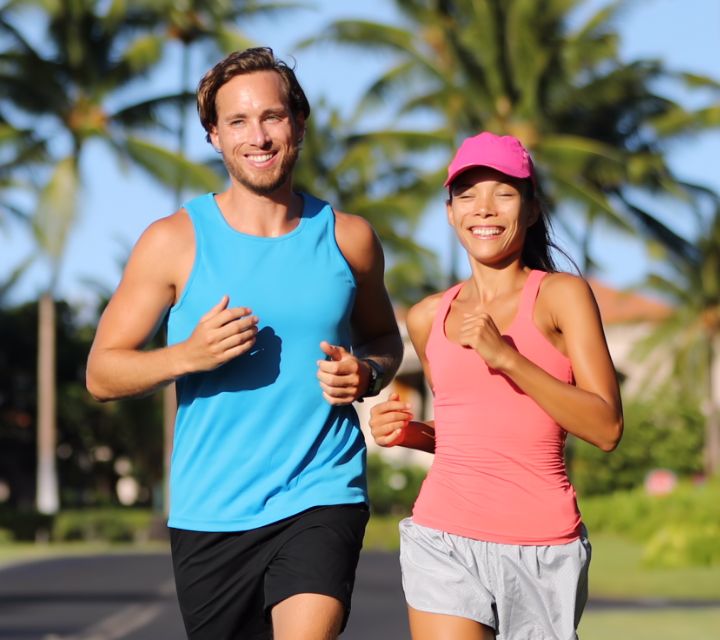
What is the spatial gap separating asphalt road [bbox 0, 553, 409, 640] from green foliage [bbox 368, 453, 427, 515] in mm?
18907

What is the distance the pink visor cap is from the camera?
4746mm

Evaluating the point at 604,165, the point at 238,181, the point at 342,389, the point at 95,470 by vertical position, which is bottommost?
the point at 95,470

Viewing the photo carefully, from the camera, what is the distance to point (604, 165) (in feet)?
110

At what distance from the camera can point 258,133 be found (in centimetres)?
473

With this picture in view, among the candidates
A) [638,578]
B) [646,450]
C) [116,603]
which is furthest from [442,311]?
[646,450]

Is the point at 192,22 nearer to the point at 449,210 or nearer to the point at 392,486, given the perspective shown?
the point at 392,486

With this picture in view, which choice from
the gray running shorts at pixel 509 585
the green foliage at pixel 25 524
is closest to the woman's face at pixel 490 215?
the gray running shorts at pixel 509 585

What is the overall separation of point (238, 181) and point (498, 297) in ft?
2.65

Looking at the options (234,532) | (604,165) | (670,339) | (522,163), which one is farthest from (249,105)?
(670,339)

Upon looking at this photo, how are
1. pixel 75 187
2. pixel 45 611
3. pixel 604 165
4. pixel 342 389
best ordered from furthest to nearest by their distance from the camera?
pixel 75 187, pixel 604 165, pixel 45 611, pixel 342 389

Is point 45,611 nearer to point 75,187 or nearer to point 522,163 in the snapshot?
point 522,163

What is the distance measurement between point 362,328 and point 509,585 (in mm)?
1005

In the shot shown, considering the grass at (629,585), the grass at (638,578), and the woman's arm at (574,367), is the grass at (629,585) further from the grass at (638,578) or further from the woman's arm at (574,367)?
the woman's arm at (574,367)

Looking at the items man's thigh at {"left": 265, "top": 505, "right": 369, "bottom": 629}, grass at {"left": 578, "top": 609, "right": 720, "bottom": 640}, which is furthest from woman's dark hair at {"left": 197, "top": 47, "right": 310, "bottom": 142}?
grass at {"left": 578, "top": 609, "right": 720, "bottom": 640}
